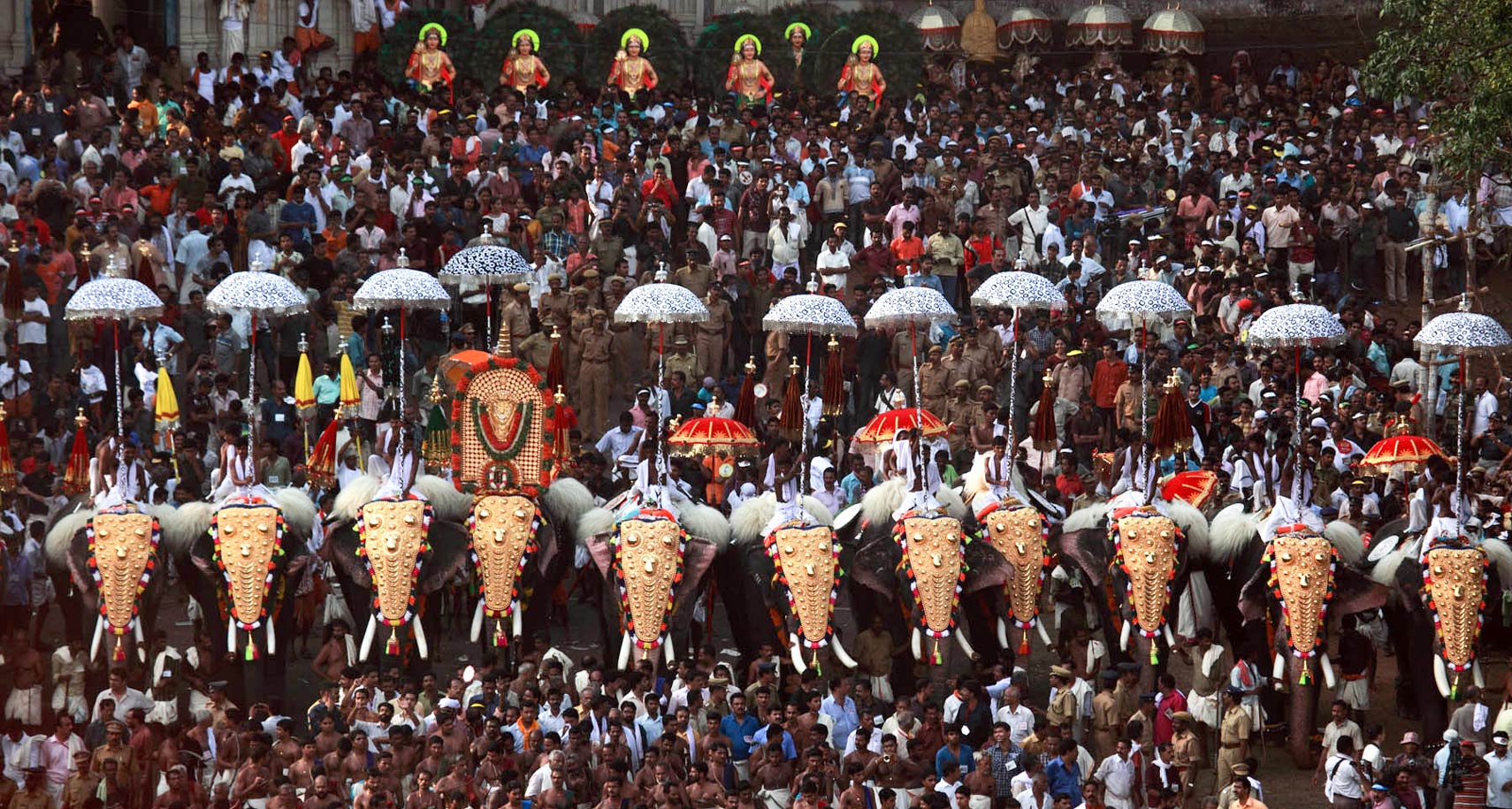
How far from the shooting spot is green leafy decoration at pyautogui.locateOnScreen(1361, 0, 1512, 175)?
23.0 metres

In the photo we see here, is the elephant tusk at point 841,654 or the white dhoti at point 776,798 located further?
the elephant tusk at point 841,654

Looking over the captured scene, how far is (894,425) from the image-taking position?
20.4 metres

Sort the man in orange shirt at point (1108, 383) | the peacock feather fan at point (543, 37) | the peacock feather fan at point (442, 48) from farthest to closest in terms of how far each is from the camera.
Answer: the peacock feather fan at point (543, 37) → the peacock feather fan at point (442, 48) → the man in orange shirt at point (1108, 383)

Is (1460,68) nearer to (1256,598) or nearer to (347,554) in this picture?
(1256,598)

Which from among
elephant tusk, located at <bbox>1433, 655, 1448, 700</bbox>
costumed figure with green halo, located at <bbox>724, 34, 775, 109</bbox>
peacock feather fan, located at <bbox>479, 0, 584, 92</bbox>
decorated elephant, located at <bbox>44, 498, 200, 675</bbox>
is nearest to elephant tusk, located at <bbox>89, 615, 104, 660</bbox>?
decorated elephant, located at <bbox>44, 498, 200, 675</bbox>

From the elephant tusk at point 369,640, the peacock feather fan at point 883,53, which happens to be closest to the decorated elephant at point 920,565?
the elephant tusk at point 369,640

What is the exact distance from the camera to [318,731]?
58.7 feet

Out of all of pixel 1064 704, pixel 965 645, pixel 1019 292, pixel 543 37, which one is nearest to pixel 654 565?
pixel 965 645

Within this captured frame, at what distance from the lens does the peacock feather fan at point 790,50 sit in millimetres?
32406

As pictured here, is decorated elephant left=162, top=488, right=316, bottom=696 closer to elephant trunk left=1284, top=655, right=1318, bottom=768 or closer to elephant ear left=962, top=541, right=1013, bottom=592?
elephant ear left=962, top=541, right=1013, bottom=592

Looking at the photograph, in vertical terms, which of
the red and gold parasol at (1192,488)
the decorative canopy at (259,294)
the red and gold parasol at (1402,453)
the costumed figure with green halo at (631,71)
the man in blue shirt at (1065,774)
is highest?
the costumed figure with green halo at (631,71)

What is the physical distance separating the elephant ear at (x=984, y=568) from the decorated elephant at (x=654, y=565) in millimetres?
1698

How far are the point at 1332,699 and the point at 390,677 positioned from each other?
644 centimetres

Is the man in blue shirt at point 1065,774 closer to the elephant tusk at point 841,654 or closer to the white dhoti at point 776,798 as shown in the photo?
the white dhoti at point 776,798
